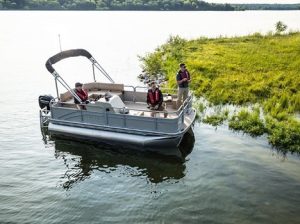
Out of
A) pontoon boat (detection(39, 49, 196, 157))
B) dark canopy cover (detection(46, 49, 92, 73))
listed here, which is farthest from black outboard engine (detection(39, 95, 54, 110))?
dark canopy cover (detection(46, 49, 92, 73))

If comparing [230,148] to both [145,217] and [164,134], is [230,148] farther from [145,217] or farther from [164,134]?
[145,217]

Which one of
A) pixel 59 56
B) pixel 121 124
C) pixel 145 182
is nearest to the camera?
pixel 145 182

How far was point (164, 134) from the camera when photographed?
48.6 feet

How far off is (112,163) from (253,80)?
14.5 metres

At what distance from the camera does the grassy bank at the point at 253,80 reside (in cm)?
1727

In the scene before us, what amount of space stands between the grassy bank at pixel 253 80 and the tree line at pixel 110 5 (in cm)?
12585

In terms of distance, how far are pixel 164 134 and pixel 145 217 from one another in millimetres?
4503

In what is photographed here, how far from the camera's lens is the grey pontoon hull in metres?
15.0

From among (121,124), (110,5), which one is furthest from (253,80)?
(110,5)

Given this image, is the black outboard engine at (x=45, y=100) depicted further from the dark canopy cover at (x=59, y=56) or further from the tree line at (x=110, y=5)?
the tree line at (x=110, y=5)

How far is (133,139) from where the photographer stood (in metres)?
15.2

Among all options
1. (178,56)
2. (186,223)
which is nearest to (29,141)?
(186,223)

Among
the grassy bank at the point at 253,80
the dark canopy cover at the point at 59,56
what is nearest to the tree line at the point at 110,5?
the grassy bank at the point at 253,80

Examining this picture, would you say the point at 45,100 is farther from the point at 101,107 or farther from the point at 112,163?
the point at 112,163
